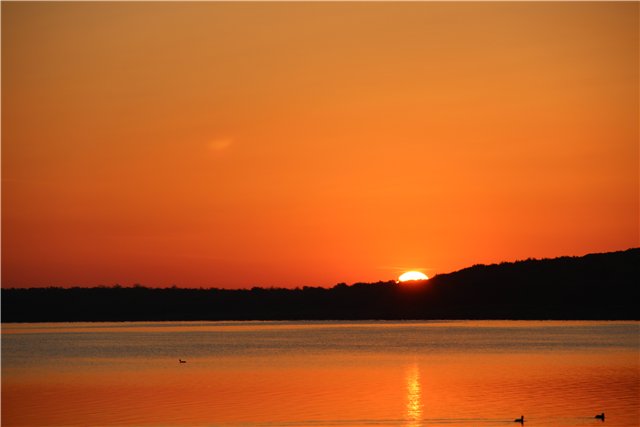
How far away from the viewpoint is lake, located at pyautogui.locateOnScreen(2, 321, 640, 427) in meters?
41.0

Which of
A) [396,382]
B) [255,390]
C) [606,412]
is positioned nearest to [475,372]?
[396,382]

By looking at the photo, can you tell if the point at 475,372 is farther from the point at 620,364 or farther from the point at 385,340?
the point at 385,340

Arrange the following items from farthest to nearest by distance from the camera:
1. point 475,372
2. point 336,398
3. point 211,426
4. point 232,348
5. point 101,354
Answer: point 232,348 < point 101,354 < point 475,372 < point 336,398 < point 211,426

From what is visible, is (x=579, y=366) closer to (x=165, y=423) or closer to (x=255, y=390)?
(x=255, y=390)

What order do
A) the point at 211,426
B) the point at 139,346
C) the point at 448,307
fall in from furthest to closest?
the point at 448,307 → the point at 139,346 → the point at 211,426

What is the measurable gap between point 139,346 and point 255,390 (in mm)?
52757

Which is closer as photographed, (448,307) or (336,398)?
(336,398)

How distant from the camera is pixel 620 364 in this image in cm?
6412

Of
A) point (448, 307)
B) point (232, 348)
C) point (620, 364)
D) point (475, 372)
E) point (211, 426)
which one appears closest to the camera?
point (211, 426)

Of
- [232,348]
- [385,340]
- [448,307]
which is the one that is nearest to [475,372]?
[232,348]

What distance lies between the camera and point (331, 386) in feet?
173

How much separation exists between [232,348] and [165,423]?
55.0 metres

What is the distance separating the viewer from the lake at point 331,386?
4103cm

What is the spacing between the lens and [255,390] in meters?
51.6
